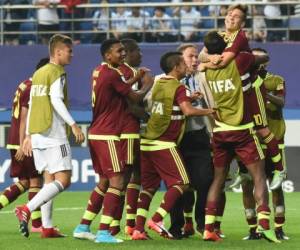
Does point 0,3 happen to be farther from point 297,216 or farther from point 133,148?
point 133,148

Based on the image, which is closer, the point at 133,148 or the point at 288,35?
the point at 133,148

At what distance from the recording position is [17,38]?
24.7 metres

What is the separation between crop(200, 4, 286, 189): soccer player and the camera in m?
12.6

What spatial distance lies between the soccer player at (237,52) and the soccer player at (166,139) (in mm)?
480

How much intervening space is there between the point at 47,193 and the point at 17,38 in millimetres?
12262

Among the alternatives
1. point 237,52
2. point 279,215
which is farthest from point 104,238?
point 237,52

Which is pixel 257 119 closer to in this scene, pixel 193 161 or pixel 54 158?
pixel 193 161

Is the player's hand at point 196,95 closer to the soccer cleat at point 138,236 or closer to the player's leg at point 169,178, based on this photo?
the player's leg at point 169,178

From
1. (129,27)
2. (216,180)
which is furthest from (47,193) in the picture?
(129,27)

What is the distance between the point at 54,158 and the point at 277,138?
261cm

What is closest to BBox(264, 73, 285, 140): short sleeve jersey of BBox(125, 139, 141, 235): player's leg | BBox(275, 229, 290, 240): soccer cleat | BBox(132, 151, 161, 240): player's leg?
BBox(275, 229, 290, 240): soccer cleat

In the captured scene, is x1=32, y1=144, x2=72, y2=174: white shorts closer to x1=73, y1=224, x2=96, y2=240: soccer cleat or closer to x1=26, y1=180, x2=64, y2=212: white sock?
x1=26, y1=180, x2=64, y2=212: white sock

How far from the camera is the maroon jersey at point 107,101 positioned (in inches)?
502

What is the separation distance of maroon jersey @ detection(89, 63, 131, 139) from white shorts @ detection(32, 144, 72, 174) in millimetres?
412
